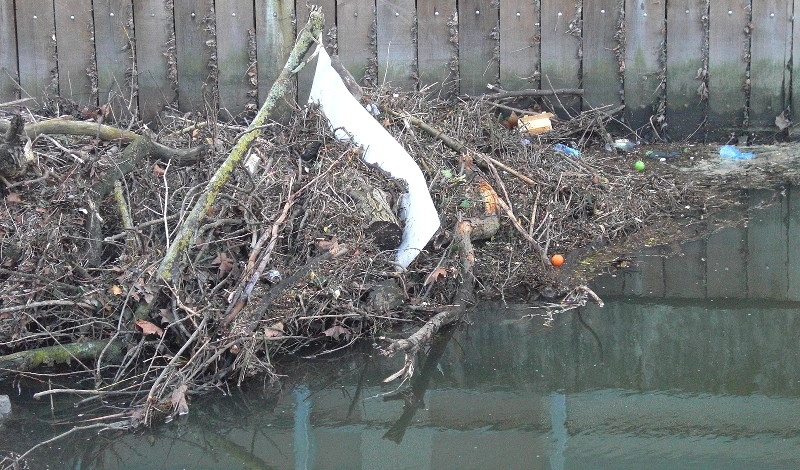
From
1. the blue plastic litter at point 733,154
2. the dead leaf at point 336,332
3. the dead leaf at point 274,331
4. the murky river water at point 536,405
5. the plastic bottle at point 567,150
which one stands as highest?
the plastic bottle at point 567,150

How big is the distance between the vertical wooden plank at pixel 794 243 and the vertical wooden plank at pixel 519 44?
2.31 m

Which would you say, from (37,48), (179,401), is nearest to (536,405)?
(179,401)

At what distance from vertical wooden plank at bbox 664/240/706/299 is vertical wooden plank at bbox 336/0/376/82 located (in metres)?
3.26

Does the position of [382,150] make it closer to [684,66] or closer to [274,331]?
[274,331]

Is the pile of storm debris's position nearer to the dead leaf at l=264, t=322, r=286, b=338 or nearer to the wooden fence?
the dead leaf at l=264, t=322, r=286, b=338

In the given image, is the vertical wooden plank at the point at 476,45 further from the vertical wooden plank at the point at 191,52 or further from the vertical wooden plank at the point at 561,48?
the vertical wooden plank at the point at 191,52

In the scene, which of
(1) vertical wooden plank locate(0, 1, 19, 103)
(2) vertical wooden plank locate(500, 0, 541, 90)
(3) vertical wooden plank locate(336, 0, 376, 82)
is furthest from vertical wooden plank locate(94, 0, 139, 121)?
(2) vertical wooden plank locate(500, 0, 541, 90)

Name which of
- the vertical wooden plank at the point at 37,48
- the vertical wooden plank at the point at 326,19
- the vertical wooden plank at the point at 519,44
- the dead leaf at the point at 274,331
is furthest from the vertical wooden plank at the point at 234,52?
the dead leaf at the point at 274,331

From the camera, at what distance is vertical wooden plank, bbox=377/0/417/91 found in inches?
322

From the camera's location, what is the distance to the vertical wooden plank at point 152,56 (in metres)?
8.12

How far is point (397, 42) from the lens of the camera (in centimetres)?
824

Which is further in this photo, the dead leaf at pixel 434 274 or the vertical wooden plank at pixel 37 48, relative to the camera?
the vertical wooden plank at pixel 37 48

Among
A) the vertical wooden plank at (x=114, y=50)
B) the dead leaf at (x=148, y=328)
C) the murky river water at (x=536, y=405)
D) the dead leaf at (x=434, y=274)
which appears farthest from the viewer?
the vertical wooden plank at (x=114, y=50)

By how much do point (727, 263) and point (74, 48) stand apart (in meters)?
5.51
